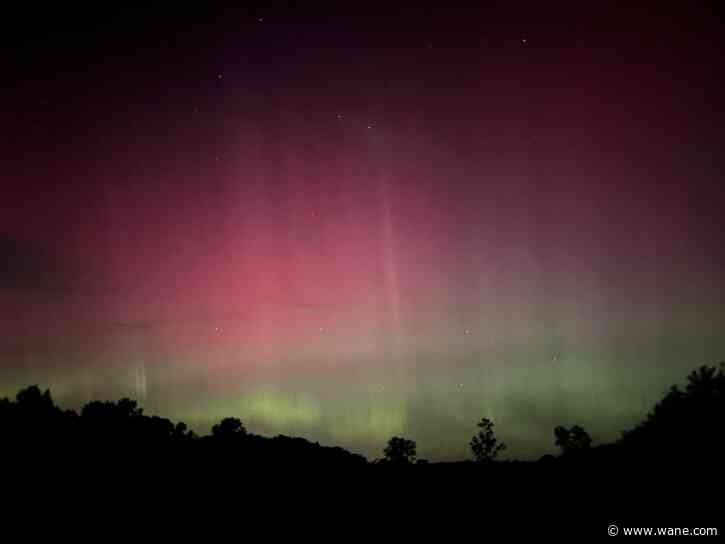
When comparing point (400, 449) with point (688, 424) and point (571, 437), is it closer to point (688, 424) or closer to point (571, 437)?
point (571, 437)

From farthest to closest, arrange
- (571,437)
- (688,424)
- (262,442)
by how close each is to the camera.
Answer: (571,437), (262,442), (688,424)

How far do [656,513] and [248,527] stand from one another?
13794 mm

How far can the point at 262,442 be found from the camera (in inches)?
1971

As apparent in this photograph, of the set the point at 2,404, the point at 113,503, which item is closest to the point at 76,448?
the point at 113,503

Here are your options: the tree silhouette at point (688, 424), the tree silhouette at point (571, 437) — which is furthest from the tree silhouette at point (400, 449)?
the tree silhouette at point (688, 424)

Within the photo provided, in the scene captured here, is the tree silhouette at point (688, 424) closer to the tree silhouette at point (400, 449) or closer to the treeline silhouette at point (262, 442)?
the treeline silhouette at point (262, 442)

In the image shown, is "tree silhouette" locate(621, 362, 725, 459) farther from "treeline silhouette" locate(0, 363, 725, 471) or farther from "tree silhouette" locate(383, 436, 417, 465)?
"tree silhouette" locate(383, 436, 417, 465)

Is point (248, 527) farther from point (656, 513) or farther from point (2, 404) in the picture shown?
point (2, 404)

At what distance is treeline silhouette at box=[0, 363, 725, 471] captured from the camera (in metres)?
22.6

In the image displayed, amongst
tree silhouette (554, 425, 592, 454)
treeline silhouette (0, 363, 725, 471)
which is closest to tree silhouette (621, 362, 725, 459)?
treeline silhouette (0, 363, 725, 471)

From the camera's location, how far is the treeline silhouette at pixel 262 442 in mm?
22562

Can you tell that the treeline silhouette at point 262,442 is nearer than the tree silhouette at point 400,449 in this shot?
Yes

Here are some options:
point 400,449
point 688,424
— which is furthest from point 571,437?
point 688,424

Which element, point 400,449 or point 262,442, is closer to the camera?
point 262,442
